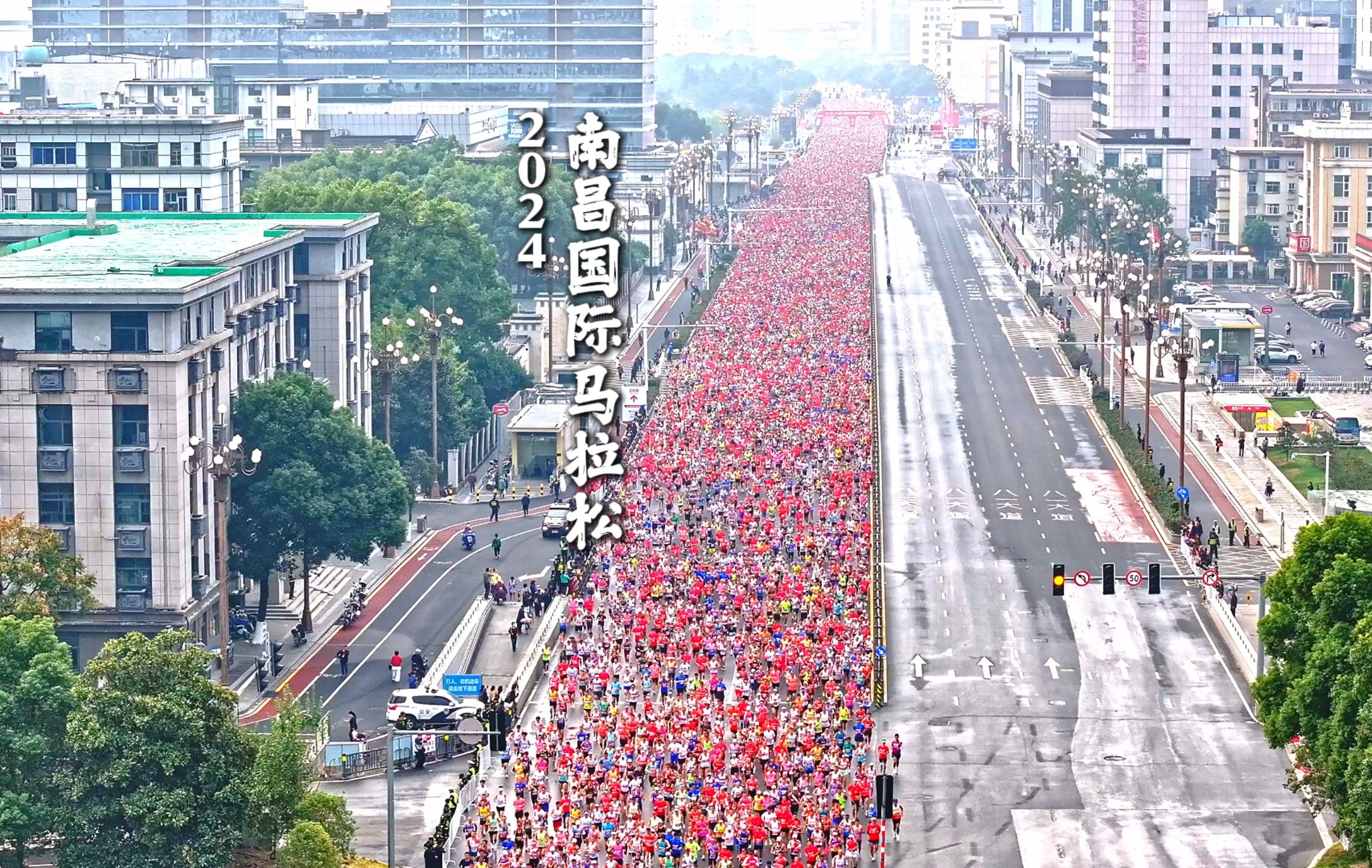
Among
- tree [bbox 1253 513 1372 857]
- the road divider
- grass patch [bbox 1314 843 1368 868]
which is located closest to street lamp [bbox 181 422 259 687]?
the road divider

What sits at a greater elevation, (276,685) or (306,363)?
(306,363)

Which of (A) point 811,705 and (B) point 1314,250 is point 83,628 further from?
(B) point 1314,250

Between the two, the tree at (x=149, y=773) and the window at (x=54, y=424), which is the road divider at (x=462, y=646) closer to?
the window at (x=54, y=424)

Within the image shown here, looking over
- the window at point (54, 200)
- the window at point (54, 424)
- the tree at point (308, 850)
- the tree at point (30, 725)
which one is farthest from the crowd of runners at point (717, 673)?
the window at point (54, 200)

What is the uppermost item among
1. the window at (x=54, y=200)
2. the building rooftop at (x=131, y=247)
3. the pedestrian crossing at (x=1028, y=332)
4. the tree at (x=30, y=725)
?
the window at (x=54, y=200)

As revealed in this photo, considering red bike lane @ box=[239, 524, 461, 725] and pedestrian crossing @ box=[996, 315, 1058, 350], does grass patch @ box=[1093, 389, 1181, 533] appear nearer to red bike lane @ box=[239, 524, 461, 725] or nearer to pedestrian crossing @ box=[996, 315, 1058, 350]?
pedestrian crossing @ box=[996, 315, 1058, 350]

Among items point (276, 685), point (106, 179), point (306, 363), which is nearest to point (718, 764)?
point (276, 685)
